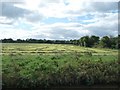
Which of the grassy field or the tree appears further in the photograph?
the tree

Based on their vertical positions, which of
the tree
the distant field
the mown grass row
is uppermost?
the tree

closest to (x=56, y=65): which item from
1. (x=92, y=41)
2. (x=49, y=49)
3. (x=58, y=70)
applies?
(x=58, y=70)

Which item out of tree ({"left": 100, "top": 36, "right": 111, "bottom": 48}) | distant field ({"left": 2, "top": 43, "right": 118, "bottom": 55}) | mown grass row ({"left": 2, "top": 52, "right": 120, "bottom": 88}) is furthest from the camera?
tree ({"left": 100, "top": 36, "right": 111, "bottom": 48})

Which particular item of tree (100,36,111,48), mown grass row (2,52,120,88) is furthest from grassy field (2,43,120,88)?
tree (100,36,111,48)

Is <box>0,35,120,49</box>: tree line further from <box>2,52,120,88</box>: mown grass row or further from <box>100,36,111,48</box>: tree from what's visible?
<box>2,52,120,88</box>: mown grass row

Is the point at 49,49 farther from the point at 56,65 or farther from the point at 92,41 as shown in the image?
the point at 92,41

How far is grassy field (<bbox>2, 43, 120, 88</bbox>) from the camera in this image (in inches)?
234

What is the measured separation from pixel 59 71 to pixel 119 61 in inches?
66.4

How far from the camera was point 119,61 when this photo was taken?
275 inches

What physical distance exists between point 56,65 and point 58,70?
13.2 inches

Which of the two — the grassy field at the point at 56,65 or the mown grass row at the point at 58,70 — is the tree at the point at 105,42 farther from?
the mown grass row at the point at 58,70

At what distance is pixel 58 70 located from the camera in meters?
6.29

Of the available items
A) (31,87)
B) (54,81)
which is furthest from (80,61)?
(31,87)

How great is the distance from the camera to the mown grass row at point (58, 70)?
589cm
